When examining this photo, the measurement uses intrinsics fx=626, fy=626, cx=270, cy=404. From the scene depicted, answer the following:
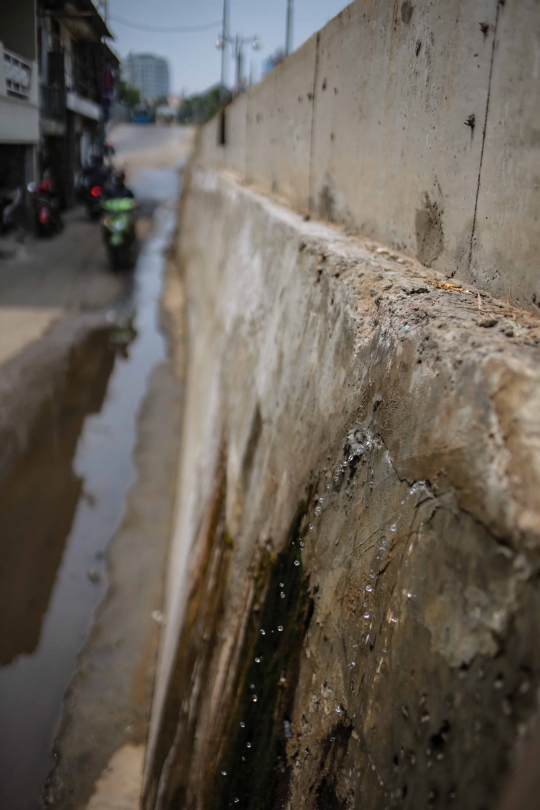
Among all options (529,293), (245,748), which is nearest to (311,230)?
(529,293)

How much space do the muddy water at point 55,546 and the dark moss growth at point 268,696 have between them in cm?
205

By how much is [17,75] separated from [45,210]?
5.17 meters

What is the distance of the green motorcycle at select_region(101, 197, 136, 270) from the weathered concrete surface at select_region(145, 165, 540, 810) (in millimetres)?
10964

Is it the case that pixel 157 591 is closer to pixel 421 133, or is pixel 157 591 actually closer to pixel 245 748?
pixel 245 748

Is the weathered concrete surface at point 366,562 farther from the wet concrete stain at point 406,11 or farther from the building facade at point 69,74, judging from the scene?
the building facade at point 69,74

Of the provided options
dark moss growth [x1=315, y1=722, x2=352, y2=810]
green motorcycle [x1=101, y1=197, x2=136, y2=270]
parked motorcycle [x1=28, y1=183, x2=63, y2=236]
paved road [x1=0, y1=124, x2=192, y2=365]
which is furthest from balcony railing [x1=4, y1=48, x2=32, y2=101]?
green motorcycle [x1=101, y1=197, x2=136, y2=270]

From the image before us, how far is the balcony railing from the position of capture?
462 centimetres

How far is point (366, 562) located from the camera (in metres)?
1.29

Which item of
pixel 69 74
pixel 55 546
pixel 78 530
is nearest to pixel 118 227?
pixel 69 74

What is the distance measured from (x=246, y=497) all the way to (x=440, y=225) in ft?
4.30

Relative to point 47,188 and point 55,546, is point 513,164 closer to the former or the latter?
point 55,546

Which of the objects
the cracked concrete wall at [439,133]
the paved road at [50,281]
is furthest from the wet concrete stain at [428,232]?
the paved road at [50,281]

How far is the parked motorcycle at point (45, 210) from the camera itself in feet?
25.0

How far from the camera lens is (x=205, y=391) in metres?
5.03
